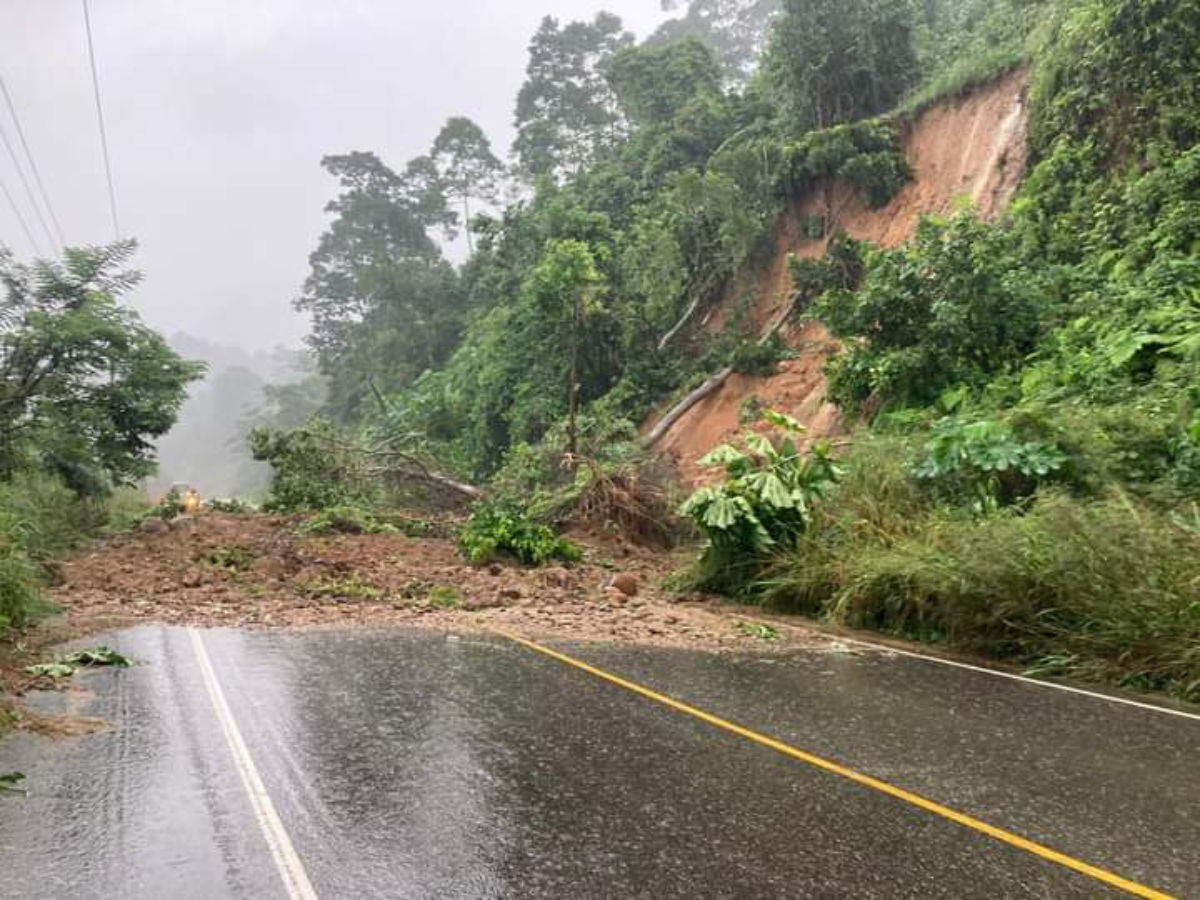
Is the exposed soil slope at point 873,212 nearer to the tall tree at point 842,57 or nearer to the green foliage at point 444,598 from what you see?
the tall tree at point 842,57

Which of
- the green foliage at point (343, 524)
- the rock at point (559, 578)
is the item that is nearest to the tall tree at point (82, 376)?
the green foliage at point (343, 524)

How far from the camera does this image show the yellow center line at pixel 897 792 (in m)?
3.60

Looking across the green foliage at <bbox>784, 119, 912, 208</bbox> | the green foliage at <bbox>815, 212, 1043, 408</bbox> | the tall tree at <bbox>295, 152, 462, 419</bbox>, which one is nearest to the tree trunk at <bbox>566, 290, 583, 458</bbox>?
the green foliage at <bbox>815, 212, 1043, 408</bbox>

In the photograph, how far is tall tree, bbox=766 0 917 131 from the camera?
23.5 m

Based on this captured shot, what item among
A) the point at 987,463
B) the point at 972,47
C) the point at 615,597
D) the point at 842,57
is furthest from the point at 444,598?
the point at 972,47

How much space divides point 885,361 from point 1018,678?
24.2ft

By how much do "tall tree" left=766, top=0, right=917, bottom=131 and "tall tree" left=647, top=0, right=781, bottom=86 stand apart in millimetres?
38979

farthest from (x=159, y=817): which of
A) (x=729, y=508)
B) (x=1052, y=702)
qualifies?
(x=729, y=508)

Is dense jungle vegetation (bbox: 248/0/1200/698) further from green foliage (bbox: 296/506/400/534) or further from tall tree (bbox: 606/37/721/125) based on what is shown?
green foliage (bbox: 296/506/400/534)

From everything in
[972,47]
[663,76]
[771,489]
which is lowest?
[771,489]

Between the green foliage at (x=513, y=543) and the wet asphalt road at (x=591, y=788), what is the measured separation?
5.90m

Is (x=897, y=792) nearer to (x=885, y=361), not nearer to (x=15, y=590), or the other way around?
(x=15, y=590)

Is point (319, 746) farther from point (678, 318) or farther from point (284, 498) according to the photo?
point (678, 318)

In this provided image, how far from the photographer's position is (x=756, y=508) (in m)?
10.8
